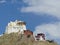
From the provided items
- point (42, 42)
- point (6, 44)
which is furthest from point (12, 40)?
point (42, 42)

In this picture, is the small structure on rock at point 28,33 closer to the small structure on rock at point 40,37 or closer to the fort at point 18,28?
the fort at point 18,28

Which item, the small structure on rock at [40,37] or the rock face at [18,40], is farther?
the small structure on rock at [40,37]

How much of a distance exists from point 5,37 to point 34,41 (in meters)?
11.6

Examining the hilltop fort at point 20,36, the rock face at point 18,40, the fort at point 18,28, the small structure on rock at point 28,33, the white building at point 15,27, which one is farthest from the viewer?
the white building at point 15,27

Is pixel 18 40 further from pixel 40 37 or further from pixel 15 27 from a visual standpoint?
pixel 40 37

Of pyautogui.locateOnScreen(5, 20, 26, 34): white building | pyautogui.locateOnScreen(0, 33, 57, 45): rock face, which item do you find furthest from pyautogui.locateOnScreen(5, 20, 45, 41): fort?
pyautogui.locateOnScreen(0, 33, 57, 45): rock face

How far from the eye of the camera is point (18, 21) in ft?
513

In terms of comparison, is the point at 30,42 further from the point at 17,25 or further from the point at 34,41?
the point at 17,25

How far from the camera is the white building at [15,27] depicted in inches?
6053

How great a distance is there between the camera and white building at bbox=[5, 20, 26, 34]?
504 ft

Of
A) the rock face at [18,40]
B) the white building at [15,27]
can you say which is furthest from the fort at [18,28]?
the rock face at [18,40]

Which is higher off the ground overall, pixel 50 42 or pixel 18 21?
pixel 18 21

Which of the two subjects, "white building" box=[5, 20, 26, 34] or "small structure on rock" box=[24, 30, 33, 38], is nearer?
"small structure on rock" box=[24, 30, 33, 38]

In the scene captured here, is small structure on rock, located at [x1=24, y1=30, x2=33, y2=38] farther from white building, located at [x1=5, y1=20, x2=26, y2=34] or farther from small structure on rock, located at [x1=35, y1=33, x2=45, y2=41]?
white building, located at [x1=5, y1=20, x2=26, y2=34]
